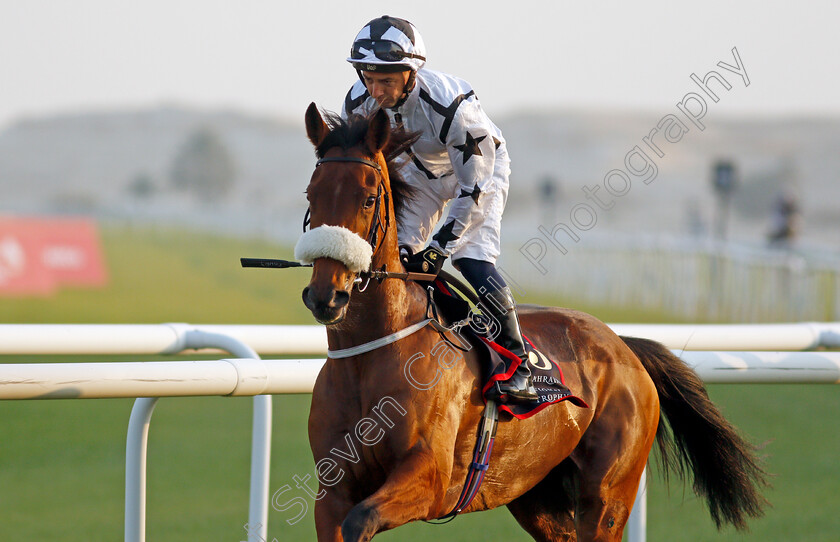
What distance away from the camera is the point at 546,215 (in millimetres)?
23078

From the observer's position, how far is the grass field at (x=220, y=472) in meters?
4.92

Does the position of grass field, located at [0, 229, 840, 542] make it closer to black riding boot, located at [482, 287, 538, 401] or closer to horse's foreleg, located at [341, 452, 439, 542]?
black riding boot, located at [482, 287, 538, 401]

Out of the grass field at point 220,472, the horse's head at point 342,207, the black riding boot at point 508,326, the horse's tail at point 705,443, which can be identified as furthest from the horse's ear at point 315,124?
the horse's tail at point 705,443

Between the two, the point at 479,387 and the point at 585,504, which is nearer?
the point at 479,387

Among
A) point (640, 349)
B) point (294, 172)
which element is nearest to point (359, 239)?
point (640, 349)

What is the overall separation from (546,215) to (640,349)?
1944cm

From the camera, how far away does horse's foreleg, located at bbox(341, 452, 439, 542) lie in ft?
8.23

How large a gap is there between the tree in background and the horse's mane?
106 m

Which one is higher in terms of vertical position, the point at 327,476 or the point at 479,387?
the point at 479,387

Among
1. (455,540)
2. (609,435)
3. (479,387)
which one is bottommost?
(455,540)

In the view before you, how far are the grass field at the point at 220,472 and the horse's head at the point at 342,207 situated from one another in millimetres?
429

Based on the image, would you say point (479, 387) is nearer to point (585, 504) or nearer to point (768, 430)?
point (585, 504)

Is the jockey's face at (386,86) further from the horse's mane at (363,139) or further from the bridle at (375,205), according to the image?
the bridle at (375,205)

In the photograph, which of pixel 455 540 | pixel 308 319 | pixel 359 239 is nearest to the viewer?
pixel 359 239
